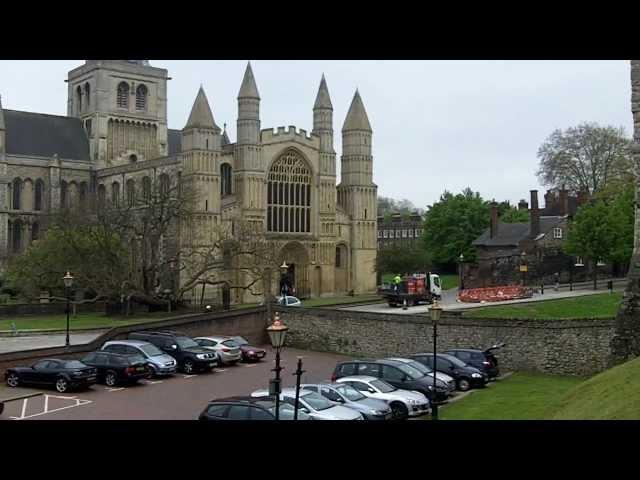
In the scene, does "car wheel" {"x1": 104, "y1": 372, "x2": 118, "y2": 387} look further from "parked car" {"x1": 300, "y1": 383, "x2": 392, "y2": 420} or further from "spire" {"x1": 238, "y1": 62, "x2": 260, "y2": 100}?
"spire" {"x1": 238, "y1": 62, "x2": 260, "y2": 100}

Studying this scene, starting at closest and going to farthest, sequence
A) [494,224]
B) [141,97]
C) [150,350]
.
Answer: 1. [150,350]
2. [494,224]
3. [141,97]

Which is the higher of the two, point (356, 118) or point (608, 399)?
point (356, 118)

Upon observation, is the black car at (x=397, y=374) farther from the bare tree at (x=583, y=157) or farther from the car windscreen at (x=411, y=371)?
the bare tree at (x=583, y=157)

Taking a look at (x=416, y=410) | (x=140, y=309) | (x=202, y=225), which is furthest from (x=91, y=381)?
(x=202, y=225)

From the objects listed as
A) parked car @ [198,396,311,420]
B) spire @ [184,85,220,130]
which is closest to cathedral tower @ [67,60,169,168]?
spire @ [184,85,220,130]

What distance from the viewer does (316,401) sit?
1691cm

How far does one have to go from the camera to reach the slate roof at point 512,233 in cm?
5784

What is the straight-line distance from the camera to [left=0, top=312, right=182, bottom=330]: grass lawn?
36062mm

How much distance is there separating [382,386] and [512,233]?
41.8 metres

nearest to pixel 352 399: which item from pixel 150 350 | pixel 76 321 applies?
pixel 150 350

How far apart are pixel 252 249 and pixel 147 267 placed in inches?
258

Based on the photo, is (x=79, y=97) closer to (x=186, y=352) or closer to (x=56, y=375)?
(x=186, y=352)

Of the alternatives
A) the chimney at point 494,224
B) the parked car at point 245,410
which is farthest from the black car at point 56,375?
the chimney at point 494,224
